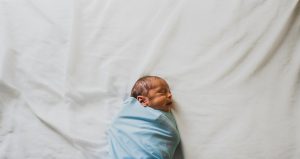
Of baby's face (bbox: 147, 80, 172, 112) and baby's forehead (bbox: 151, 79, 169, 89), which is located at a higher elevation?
baby's forehead (bbox: 151, 79, 169, 89)

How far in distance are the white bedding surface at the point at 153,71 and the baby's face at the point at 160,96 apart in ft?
0.19

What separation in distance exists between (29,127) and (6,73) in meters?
0.23

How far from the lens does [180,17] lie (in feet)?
4.63

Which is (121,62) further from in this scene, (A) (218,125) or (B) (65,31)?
(A) (218,125)

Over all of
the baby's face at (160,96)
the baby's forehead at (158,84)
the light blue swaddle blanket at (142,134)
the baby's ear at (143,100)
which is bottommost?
the light blue swaddle blanket at (142,134)

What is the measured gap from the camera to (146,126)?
1.10m

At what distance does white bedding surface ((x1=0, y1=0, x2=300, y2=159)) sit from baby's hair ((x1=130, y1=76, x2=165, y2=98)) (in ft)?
0.20

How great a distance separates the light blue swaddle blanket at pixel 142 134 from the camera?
41.4 inches

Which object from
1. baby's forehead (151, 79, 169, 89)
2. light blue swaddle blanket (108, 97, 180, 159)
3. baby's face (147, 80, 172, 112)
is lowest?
light blue swaddle blanket (108, 97, 180, 159)

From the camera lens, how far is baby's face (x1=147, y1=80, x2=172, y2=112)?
1.15 m

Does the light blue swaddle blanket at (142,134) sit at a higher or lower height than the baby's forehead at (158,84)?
lower

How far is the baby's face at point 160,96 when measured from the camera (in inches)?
45.3

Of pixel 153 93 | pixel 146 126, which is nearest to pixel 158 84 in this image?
pixel 153 93

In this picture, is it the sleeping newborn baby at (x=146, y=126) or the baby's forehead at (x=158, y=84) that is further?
the baby's forehead at (x=158, y=84)
